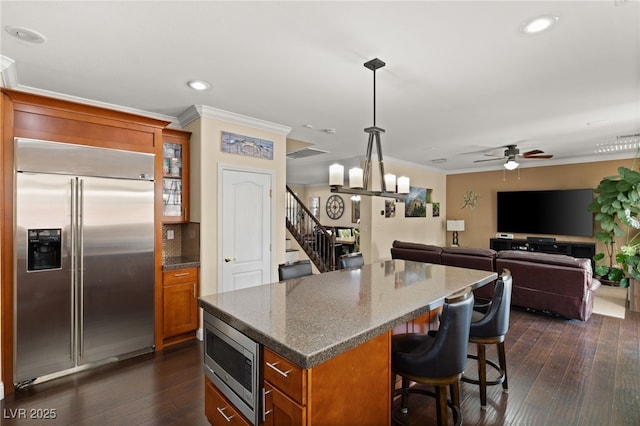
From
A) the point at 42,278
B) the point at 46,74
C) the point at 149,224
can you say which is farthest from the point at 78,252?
the point at 46,74

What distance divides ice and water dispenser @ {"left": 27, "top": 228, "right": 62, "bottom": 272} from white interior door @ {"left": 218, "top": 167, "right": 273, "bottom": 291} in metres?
1.51

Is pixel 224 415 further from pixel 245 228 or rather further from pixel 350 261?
pixel 245 228

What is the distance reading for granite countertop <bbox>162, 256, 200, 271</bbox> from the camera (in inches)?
137

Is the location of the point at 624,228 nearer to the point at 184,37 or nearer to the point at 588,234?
the point at 588,234

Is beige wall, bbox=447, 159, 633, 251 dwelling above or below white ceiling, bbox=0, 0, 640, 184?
below

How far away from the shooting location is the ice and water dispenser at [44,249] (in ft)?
9.03

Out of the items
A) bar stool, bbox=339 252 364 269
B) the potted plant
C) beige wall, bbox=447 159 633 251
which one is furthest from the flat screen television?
bar stool, bbox=339 252 364 269

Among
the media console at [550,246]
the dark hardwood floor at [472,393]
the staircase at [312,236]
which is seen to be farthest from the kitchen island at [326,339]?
the media console at [550,246]

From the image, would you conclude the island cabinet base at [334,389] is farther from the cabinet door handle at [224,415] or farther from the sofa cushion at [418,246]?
the sofa cushion at [418,246]

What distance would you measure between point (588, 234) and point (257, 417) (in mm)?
8016

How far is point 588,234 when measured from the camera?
673 cm

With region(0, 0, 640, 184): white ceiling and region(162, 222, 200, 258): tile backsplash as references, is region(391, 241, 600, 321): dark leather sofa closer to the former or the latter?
region(0, 0, 640, 184): white ceiling

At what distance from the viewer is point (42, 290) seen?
2795 millimetres

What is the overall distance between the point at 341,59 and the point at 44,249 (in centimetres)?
310
